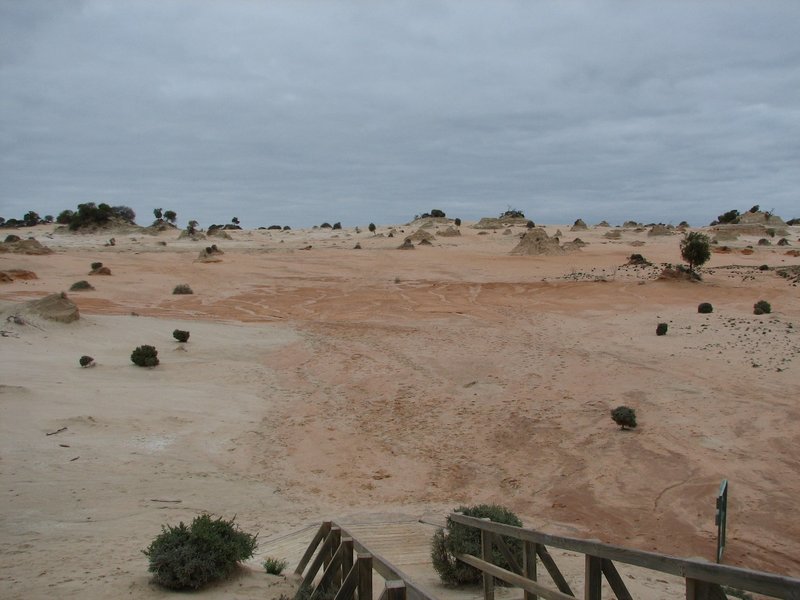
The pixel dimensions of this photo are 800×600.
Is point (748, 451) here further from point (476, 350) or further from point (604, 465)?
point (476, 350)

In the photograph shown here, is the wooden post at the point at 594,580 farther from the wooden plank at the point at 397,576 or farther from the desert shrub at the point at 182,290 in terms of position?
the desert shrub at the point at 182,290

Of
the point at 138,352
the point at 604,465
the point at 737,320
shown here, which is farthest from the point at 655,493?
the point at 138,352

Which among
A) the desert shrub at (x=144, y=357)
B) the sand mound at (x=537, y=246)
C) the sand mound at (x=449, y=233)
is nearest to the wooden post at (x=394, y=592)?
the desert shrub at (x=144, y=357)

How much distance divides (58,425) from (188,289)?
18953mm

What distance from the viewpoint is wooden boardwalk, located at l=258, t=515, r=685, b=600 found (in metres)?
6.74

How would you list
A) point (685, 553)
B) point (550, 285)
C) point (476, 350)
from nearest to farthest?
point (685, 553)
point (476, 350)
point (550, 285)

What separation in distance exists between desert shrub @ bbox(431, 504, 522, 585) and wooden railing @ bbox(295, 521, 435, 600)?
3.78 feet

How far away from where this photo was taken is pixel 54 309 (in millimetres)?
18656

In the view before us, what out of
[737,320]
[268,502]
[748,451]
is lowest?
[268,502]

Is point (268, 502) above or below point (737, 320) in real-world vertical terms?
A: below

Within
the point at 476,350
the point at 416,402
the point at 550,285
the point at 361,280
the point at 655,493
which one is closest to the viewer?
the point at 655,493

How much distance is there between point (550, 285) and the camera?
28.9 m

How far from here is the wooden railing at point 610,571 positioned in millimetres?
2586

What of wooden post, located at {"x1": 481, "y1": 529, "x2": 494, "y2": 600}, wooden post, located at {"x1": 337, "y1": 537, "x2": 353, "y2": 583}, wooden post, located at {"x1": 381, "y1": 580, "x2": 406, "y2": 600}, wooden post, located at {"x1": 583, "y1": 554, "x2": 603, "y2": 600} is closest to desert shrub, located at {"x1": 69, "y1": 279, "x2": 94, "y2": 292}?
wooden post, located at {"x1": 337, "y1": 537, "x2": 353, "y2": 583}
